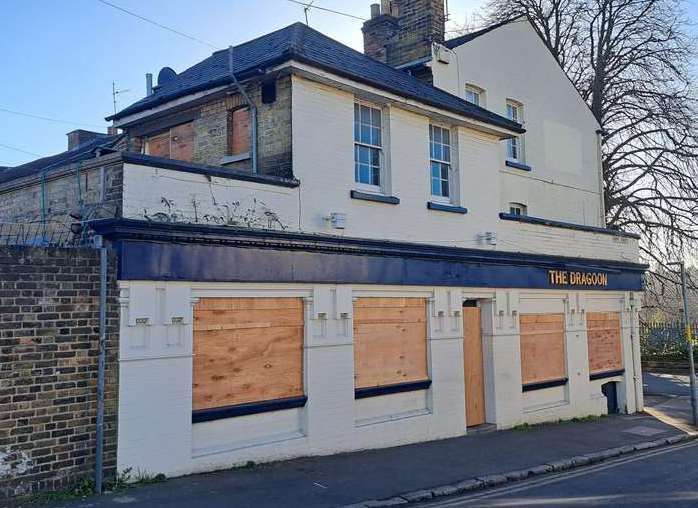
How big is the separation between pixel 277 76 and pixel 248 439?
19.2 feet

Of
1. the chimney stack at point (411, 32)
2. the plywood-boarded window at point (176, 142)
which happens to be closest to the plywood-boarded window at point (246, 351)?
the plywood-boarded window at point (176, 142)

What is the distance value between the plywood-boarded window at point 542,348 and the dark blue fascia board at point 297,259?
0.93m

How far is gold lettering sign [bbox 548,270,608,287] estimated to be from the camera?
15469 mm

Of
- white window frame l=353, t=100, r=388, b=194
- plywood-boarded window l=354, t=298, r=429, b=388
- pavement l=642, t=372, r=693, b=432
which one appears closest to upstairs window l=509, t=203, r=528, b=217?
pavement l=642, t=372, r=693, b=432

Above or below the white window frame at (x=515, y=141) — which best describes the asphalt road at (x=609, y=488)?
below

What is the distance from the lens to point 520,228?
49.1ft

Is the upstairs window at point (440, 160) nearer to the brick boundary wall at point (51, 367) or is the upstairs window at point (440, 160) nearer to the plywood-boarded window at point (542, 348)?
the plywood-boarded window at point (542, 348)

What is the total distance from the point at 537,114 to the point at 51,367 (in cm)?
1630

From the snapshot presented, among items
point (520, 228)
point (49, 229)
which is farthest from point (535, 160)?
point (49, 229)

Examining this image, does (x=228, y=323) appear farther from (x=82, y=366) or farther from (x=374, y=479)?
(x=374, y=479)

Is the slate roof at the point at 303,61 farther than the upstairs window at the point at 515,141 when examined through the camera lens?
No

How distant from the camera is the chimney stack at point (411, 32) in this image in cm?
1656

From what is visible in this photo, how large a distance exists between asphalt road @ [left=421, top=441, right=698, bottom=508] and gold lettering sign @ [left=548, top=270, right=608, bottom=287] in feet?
16.5

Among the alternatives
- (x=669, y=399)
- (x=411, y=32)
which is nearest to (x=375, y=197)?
(x=411, y=32)
